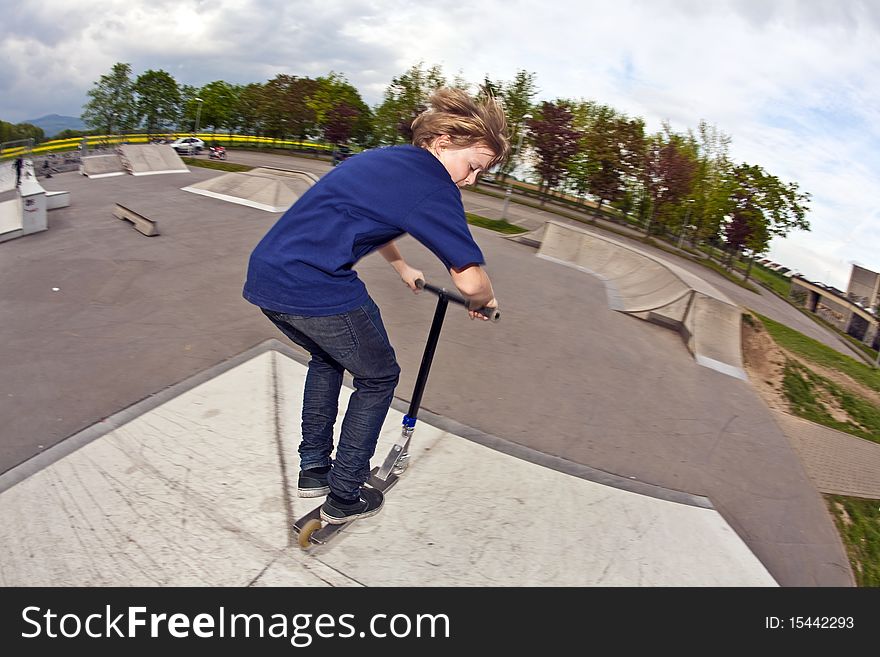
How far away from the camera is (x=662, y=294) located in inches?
414

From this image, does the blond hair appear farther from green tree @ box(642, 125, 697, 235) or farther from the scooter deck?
green tree @ box(642, 125, 697, 235)

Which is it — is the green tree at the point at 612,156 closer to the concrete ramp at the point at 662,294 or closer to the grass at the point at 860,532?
the concrete ramp at the point at 662,294

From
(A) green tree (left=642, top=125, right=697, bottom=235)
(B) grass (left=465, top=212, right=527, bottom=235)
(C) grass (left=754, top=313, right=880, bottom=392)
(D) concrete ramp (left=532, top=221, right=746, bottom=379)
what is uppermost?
(A) green tree (left=642, top=125, right=697, bottom=235)

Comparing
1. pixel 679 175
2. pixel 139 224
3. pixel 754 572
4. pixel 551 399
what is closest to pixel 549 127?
pixel 679 175

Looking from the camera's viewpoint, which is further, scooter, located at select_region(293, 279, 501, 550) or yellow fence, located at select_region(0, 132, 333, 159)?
yellow fence, located at select_region(0, 132, 333, 159)

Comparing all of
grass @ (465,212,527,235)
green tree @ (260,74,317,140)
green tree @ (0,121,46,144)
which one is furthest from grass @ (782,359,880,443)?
green tree @ (0,121,46,144)

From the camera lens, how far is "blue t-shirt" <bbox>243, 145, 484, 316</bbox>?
220cm

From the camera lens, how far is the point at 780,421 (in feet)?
21.6

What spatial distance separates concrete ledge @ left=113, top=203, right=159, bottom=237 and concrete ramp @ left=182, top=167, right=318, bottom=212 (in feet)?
12.9

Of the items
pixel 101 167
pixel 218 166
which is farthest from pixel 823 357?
pixel 218 166

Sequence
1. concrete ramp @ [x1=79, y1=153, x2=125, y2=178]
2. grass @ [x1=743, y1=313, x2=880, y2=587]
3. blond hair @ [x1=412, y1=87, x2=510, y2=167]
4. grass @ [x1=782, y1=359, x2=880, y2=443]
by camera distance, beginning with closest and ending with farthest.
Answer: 1. blond hair @ [x1=412, y1=87, x2=510, y2=167]
2. grass @ [x1=743, y1=313, x2=880, y2=587]
3. grass @ [x1=782, y1=359, x2=880, y2=443]
4. concrete ramp @ [x1=79, y1=153, x2=125, y2=178]

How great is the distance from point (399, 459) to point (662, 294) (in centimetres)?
872

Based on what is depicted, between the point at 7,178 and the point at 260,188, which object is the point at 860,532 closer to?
the point at 260,188
